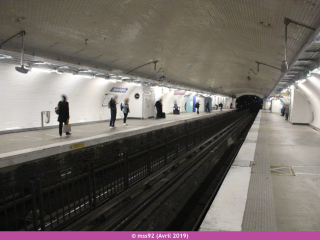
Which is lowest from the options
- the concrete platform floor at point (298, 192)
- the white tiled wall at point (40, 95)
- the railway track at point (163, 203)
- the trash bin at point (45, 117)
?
the railway track at point (163, 203)

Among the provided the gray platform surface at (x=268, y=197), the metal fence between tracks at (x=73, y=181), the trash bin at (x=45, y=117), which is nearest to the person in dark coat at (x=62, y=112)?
the metal fence between tracks at (x=73, y=181)

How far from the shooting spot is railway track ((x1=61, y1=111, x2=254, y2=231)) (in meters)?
3.54

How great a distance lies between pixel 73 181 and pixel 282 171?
177 inches

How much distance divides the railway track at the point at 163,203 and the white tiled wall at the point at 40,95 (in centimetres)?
654

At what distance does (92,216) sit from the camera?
3420mm

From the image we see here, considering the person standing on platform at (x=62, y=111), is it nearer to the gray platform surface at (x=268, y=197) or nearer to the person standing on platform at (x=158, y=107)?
the gray platform surface at (x=268, y=197)

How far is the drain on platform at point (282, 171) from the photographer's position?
521 cm

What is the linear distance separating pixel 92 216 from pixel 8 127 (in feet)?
24.4

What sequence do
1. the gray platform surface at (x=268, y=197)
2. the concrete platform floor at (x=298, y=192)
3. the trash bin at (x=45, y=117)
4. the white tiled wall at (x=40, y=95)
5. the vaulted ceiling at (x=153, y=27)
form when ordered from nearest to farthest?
1. the gray platform surface at (x=268, y=197)
2. the concrete platform floor at (x=298, y=192)
3. the vaulted ceiling at (x=153, y=27)
4. the white tiled wall at (x=40, y=95)
5. the trash bin at (x=45, y=117)

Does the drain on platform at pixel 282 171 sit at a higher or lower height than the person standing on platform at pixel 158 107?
lower

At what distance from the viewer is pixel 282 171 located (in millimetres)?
5402

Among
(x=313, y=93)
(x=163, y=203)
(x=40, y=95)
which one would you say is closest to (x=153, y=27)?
(x=163, y=203)

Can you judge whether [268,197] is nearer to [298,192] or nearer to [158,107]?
[298,192]

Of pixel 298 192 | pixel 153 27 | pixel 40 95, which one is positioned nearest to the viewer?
pixel 298 192
